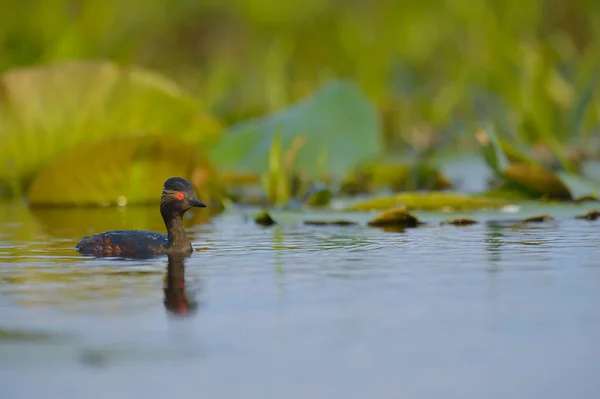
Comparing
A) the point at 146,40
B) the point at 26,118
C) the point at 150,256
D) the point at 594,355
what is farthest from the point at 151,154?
the point at 146,40

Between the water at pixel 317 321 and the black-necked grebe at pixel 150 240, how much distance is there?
0.37ft

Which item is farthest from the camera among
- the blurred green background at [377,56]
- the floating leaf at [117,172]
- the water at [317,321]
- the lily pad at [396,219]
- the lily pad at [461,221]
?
the blurred green background at [377,56]

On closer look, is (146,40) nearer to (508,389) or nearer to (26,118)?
(26,118)

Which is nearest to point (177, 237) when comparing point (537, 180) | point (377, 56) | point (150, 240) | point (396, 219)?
point (150, 240)

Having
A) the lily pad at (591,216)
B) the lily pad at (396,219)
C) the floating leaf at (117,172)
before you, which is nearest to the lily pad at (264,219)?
the lily pad at (396,219)

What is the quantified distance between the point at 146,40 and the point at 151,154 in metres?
7.39

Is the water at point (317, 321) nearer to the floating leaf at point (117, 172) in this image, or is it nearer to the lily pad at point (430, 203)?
the lily pad at point (430, 203)

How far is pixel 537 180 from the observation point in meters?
8.01

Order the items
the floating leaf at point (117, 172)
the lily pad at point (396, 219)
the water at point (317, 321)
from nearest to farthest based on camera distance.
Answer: the water at point (317, 321) → the lily pad at point (396, 219) → the floating leaf at point (117, 172)

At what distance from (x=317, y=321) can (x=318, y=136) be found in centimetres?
701

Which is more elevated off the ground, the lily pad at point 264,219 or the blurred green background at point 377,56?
the blurred green background at point 377,56

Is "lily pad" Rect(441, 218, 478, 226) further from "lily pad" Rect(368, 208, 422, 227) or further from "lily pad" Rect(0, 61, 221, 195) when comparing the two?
"lily pad" Rect(0, 61, 221, 195)

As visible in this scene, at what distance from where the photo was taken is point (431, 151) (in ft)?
40.4

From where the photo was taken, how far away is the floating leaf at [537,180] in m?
7.98
